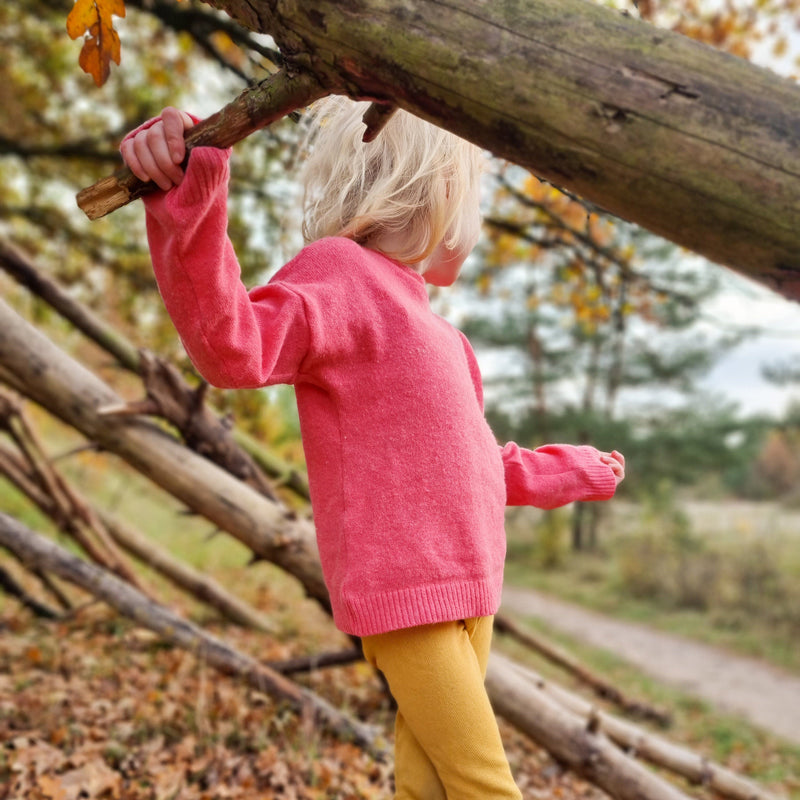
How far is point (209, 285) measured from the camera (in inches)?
51.3

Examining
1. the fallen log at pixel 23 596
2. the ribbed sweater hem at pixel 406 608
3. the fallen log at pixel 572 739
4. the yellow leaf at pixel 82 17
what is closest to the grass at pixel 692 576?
the fallen log at pixel 572 739

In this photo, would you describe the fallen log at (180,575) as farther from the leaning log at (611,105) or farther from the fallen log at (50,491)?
the leaning log at (611,105)

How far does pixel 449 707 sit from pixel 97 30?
155 centimetres

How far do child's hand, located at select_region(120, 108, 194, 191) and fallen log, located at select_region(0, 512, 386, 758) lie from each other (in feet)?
9.04

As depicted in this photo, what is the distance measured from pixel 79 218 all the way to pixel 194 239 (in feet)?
22.8

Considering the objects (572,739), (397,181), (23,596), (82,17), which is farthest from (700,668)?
(82,17)

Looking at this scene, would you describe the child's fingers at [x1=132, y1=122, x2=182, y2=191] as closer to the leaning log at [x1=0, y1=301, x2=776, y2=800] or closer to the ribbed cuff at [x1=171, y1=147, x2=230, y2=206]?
the ribbed cuff at [x1=171, y1=147, x2=230, y2=206]

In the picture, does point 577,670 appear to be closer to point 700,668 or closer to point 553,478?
point 553,478

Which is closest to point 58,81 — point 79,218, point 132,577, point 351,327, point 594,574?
point 79,218

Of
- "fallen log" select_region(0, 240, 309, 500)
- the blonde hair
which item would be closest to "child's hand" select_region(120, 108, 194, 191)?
the blonde hair

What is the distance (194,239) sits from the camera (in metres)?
1.29

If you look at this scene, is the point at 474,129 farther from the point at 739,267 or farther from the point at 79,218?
the point at 79,218

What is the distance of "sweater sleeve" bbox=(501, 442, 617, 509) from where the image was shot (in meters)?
1.97

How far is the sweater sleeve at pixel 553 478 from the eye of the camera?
1975 millimetres
